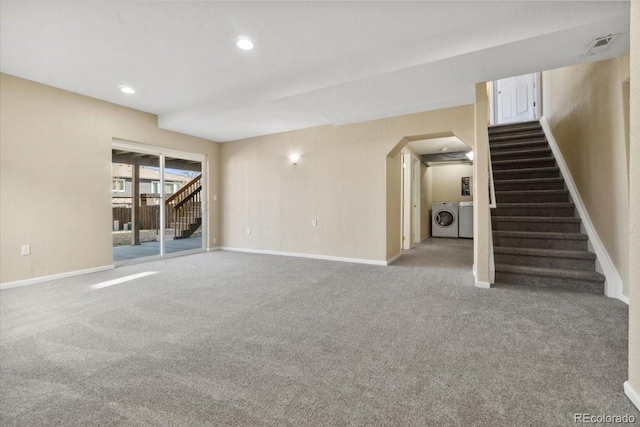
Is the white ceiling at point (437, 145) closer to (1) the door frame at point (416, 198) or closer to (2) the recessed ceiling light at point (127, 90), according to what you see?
(1) the door frame at point (416, 198)

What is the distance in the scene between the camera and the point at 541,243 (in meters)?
3.71

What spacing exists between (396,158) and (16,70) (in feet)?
18.2

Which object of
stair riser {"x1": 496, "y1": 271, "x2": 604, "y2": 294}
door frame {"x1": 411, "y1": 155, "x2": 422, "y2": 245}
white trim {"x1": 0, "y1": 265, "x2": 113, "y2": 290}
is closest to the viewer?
stair riser {"x1": 496, "y1": 271, "x2": 604, "y2": 294}

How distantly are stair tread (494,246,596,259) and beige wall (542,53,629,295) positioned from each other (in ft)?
0.74

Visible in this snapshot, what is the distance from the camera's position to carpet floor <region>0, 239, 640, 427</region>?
1358 mm

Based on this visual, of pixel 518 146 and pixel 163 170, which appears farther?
pixel 163 170

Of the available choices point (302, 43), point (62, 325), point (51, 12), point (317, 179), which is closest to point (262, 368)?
point (62, 325)

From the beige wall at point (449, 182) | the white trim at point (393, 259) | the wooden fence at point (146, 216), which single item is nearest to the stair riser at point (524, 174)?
the white trim at point (393, 259)

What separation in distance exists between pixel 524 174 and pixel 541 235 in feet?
4.70

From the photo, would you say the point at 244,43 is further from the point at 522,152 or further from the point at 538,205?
the point at 522,152

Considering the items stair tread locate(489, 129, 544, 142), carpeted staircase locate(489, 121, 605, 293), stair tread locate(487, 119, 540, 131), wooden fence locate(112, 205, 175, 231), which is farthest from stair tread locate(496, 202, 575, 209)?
wooden fence locate(112, 205, 175, 231)

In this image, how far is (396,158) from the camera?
524cm

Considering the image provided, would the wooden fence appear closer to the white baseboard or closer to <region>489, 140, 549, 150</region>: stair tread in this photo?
the white baseboard

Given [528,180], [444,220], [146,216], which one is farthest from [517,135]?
[146,216]
